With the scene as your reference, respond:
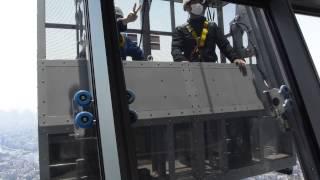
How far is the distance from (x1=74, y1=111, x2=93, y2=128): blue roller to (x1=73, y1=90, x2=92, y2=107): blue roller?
0.03m

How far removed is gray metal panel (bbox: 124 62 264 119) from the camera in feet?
3.75

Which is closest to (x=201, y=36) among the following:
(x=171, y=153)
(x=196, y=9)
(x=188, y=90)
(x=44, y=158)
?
(x=196, y=9)

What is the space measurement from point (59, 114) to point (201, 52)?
656 millimetres

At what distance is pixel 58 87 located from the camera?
1.06 metres

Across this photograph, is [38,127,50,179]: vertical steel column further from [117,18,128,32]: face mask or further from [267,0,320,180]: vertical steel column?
[267,0,320,180]: vertical steel column

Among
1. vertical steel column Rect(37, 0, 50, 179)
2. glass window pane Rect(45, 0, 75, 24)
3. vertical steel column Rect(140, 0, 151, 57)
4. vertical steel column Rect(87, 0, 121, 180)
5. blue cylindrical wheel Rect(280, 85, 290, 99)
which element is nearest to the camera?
vertical steel column Rect(87, 0, 121, 180)

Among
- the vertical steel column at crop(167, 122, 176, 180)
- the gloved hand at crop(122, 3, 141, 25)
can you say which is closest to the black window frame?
the gloved hand at crop(122, 3, 141, 25)

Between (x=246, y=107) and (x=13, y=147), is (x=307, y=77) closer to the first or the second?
(x=246, y=107)

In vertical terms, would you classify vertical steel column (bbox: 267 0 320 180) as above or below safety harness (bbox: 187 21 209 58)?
below

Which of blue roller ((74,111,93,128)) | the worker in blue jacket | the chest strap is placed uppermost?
the chest strap

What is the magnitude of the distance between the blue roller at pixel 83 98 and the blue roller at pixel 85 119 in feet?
0.10

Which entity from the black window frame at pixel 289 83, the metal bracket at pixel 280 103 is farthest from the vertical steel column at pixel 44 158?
the metal bracket at pixel 280 103

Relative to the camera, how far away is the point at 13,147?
3.15 feet

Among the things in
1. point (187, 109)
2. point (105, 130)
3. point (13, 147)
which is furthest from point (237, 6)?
point (13, 147)
